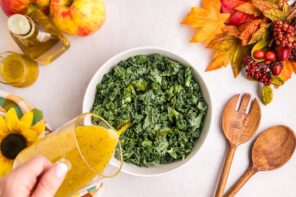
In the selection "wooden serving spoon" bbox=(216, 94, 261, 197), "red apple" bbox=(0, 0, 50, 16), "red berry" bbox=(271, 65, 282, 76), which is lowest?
"wooden serving spoon" bbox=(216, 94, 261, 197)

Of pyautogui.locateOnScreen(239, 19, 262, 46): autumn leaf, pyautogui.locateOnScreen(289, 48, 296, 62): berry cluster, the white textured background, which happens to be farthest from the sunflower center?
pyautogui.locateOnScreen(289, 48, 296, 62): berry cluster

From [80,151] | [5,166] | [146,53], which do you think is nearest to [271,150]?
[146,53]

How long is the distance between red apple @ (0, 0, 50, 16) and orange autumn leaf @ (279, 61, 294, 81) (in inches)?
29.1

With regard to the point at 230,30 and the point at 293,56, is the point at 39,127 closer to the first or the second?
the point at 230,30

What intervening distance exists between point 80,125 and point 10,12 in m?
0.51

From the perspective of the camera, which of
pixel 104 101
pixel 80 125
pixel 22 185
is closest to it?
pixel 22 185

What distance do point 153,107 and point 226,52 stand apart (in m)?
0.28

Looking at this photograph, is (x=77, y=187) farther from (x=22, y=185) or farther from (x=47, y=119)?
(x=47, y=119)

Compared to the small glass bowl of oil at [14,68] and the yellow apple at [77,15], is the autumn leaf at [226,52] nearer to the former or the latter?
the yellow apple at [77,15]

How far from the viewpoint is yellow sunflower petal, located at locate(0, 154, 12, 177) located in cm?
120

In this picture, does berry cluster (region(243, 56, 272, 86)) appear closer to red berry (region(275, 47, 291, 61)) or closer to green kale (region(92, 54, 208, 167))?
red berry (region(275, 47, 291, 61))

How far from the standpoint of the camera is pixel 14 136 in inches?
47.7

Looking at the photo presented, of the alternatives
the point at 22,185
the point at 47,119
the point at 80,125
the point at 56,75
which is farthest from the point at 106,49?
the point at 22,185

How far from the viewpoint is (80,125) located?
98 centimetres
